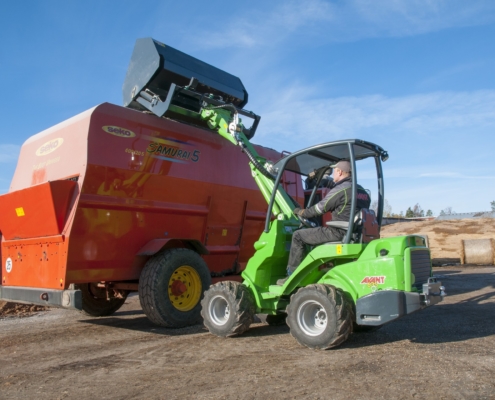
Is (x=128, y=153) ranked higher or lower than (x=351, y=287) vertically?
higher

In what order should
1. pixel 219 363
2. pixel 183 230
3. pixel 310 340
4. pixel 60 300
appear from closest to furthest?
pixel 219 363
pixel 310 340
pixel 60 300
pixel 183 230

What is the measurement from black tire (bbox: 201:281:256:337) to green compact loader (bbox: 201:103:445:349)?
1 cm

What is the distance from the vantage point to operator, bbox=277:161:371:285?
5.18 m

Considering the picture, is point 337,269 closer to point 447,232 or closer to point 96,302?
point 96,302

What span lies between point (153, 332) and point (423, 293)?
3.64m

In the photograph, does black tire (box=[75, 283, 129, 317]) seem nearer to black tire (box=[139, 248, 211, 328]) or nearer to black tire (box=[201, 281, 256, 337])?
black tire (box=[139, 248, 211, 328])

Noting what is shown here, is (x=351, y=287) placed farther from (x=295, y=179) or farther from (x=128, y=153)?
(x=295, y=179)

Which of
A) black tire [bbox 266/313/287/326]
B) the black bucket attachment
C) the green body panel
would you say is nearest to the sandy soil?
black tire [bbox 266/313/287/326]

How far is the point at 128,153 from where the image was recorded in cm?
656

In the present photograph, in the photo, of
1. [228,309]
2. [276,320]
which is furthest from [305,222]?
[276,320]

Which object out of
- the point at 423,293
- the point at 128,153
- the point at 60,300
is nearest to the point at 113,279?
the point at 60,300

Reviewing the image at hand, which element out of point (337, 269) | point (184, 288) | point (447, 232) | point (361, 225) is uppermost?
point (447, 232)

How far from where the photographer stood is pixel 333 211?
5.30 meters

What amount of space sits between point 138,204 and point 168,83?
2300 mm
